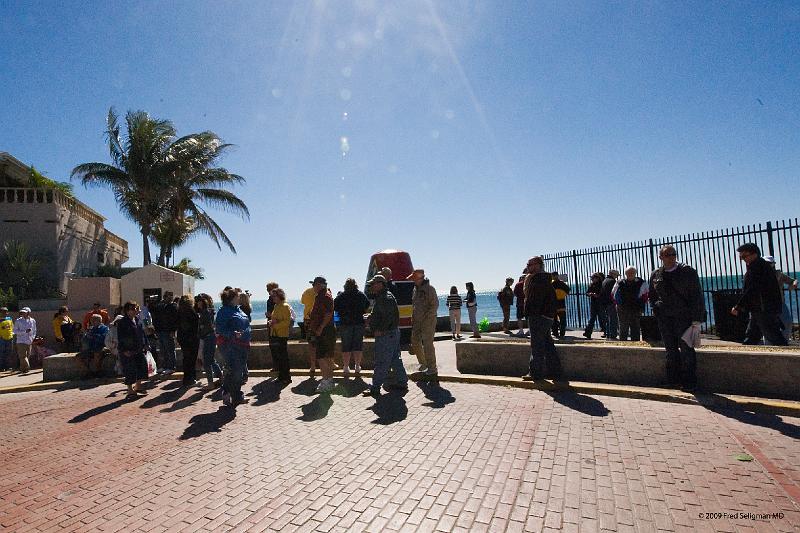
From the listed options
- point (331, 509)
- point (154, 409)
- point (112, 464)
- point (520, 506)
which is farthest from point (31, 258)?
point (520, 506)

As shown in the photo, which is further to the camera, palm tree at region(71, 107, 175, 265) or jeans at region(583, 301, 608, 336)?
palm tree at region(71, 107, 175, 265)

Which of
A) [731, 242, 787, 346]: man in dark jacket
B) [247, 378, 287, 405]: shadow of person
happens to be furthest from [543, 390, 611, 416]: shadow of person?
[247, 378, 287, 405]: shadow of person

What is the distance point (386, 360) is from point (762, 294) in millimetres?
5402

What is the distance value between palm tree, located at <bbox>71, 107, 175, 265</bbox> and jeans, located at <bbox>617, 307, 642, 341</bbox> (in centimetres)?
2101

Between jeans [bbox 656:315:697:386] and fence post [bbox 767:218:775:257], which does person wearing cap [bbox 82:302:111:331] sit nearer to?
jeans [bbox 656:315:697:386]

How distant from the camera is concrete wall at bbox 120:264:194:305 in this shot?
1518 centimetres

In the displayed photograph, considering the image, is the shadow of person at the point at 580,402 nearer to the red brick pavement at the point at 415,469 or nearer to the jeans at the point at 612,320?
the red brick pavement at the point at 415,469

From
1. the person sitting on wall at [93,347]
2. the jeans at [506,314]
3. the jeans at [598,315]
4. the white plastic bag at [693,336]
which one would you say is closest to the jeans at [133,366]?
the person sitting on wall at [93,347]

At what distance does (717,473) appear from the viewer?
10.6 feet

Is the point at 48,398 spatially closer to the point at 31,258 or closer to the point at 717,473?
the point at 717,473

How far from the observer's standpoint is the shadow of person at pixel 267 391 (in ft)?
21.5

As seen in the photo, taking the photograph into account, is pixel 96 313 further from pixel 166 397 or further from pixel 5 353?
pixel 166 397

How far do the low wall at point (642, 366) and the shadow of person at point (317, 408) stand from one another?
8.34 ft

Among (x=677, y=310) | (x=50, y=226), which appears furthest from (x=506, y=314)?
(x=50, y=226)
